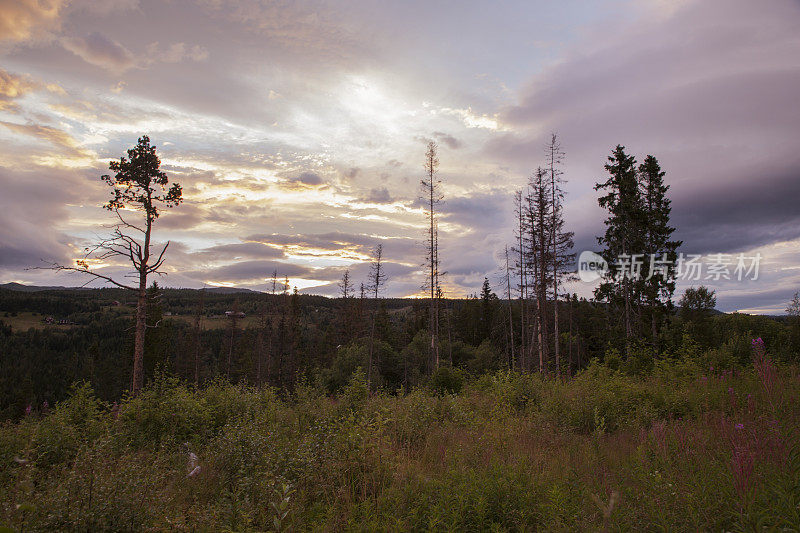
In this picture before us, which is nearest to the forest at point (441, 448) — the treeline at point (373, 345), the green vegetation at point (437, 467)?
the green vegetation at point (437, 467)

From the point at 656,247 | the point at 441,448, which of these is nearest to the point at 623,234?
the point at 656,247

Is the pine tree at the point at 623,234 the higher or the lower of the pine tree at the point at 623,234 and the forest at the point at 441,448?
the higher

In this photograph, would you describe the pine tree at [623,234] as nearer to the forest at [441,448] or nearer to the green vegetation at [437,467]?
the forest at [441,448]

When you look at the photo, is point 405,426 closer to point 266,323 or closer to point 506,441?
point 506,441

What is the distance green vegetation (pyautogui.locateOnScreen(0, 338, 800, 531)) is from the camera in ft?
12.5

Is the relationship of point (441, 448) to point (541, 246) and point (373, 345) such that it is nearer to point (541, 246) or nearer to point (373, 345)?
point (541, 246)

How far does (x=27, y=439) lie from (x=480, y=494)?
10.9 meters

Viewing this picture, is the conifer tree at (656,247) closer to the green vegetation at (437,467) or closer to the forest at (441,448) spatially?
the forest at (441,448)

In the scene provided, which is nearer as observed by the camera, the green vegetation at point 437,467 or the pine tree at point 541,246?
the green vegetation at point 437,467

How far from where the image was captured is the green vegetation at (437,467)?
3797 mm

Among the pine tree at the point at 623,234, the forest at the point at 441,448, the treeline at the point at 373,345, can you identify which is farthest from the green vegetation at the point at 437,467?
the pine tree at the point at 623,234

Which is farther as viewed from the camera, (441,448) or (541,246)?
(541,246)

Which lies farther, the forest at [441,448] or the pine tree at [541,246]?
the pine tree at [541,246]

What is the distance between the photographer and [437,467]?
20.2ft
